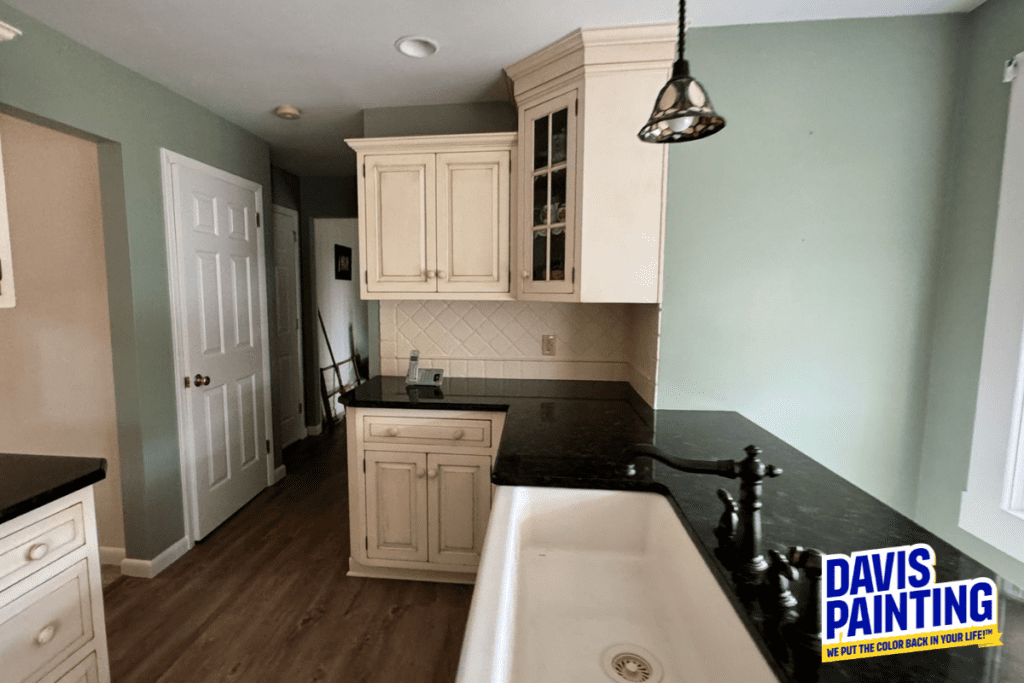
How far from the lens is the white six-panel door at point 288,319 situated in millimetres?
3674

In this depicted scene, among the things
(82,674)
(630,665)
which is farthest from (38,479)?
(630,665)

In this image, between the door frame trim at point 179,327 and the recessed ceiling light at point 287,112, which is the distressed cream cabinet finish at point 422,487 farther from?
the recessed ceiling light at point 287,112

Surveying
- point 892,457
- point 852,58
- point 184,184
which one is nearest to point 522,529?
point 892,457

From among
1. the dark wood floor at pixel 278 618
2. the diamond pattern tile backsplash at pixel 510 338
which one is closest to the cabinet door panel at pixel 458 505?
the dark wood floor at pixel 278 618

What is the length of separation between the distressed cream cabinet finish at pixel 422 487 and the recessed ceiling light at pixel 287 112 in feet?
5.71

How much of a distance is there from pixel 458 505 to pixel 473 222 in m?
1.38

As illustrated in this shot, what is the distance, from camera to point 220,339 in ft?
8.77

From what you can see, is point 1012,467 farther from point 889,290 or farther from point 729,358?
point 729,358

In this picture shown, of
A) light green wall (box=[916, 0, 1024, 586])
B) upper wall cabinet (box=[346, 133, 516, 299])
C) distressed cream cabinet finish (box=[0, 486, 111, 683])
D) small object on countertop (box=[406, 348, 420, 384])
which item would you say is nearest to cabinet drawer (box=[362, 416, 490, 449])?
small object on countertop (box=[406, 348, 420, 384])

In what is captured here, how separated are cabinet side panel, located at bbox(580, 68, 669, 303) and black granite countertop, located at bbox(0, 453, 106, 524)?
5.59 feet

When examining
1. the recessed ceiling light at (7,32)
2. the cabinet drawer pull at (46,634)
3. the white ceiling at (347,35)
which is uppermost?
the white ceiling at (347,35)

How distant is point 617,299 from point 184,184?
2373mm

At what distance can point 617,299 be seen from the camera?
180 centimetres

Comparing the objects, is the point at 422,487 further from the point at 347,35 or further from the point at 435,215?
the point at 347,35
